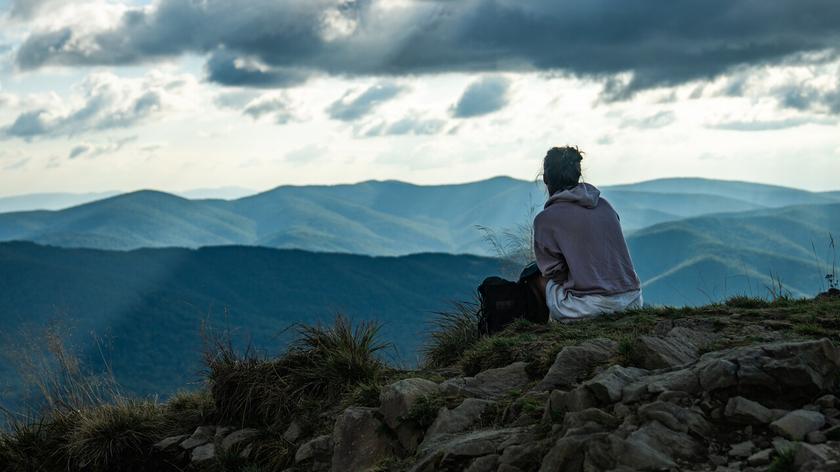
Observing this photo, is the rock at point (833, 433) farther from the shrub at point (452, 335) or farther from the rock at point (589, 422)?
the shrub at point (452, 335)

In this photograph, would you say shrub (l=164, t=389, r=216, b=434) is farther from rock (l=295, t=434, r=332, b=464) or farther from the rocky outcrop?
the rocky outcrop

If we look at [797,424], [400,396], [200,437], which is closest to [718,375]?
[797,424]

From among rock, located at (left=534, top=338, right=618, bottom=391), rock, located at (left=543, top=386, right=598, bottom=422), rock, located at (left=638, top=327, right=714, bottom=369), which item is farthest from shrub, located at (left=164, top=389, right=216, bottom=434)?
rock, located at (left=638, top=327, right=714, bottom=369)

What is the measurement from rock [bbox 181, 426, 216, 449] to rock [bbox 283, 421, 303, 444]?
33.7 inches

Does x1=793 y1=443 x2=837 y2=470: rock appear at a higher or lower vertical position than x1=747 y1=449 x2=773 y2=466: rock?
higher

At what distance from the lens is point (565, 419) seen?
543 cm

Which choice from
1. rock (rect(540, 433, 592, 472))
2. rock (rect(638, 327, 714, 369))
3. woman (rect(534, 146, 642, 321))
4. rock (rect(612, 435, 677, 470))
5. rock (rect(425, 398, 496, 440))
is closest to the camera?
rock (rect(612, 435, 677, 470))

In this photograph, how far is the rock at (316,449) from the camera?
23.8ft

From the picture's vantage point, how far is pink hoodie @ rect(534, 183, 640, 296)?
845 centimetres

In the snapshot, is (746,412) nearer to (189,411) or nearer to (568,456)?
(568,456)

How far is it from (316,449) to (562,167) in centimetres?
330

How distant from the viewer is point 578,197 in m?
8.50

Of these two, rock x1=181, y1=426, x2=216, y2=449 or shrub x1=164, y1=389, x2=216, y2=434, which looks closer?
rock x1=181, y1=426, x2=216, y2=449

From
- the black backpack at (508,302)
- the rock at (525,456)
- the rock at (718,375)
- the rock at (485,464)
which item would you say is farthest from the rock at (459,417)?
the black backpack at (508,302)
